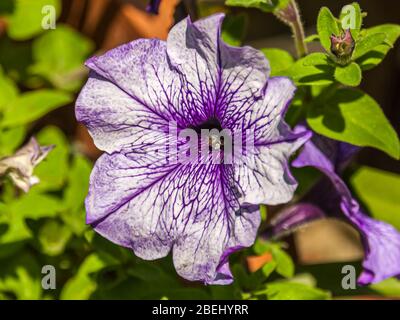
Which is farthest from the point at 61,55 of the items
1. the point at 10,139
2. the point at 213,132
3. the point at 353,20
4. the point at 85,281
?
the point at 353,20

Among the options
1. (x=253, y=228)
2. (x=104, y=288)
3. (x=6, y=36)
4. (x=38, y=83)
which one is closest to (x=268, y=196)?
(x=253, y=228)

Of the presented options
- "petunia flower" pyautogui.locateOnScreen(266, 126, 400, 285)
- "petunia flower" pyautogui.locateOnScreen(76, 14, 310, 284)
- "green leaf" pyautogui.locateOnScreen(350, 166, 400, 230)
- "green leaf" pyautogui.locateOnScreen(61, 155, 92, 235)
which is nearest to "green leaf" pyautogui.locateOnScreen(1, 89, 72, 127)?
"green leaf" pyautogui.locateOnScreen(61, 155, 92, 235)

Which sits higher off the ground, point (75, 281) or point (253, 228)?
point (253, 228)

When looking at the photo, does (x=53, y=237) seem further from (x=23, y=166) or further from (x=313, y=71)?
(x=313, y=71)

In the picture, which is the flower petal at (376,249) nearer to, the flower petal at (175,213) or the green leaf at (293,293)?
the green leaf at (293,293)

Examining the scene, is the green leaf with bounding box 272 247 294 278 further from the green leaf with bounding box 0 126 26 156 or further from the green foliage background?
the green leaf with bounding box 0 126 26 156

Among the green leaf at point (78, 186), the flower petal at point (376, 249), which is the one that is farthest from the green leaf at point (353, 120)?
the green leaf at point (78, 186)
